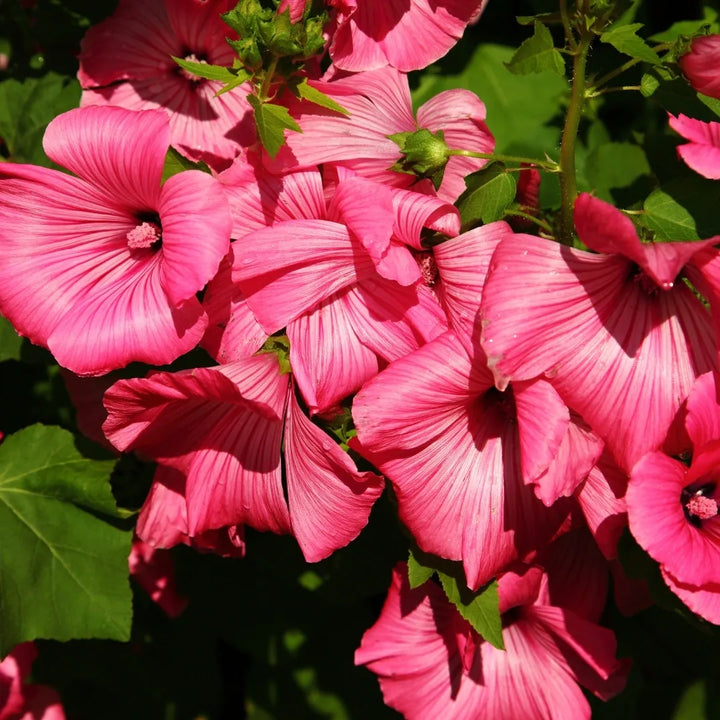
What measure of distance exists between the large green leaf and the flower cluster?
348 mm

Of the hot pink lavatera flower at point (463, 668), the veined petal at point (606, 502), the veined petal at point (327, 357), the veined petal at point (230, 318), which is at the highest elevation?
the veined petal at point (230, 318)

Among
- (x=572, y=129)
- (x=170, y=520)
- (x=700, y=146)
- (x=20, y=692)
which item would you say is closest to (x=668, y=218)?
(x=700, y=146)

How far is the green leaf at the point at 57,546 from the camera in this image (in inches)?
49.8

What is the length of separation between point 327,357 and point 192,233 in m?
0.20

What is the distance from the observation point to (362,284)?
3.07ft

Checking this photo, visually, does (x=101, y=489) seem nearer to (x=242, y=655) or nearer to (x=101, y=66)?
(x=101, y=66)

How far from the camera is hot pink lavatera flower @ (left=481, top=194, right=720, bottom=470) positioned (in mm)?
821

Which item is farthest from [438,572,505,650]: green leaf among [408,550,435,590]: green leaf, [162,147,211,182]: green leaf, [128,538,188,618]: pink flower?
[128,538,188,618]: pink flower

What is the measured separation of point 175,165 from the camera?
998 millimetres

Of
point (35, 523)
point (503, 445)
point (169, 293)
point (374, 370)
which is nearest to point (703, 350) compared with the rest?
point (503, 445)

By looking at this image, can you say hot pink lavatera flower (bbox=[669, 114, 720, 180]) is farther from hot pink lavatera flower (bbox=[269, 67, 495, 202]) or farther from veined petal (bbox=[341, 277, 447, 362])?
veined petal (bbox=[341, 277, 447, 362])

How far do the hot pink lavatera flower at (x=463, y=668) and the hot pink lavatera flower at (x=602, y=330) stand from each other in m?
0.41

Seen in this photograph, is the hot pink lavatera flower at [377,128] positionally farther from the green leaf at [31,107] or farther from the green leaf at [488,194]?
the green leaf at [31,107]

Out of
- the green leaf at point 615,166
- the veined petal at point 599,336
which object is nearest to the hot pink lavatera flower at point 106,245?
the veined petal at point 599,336
